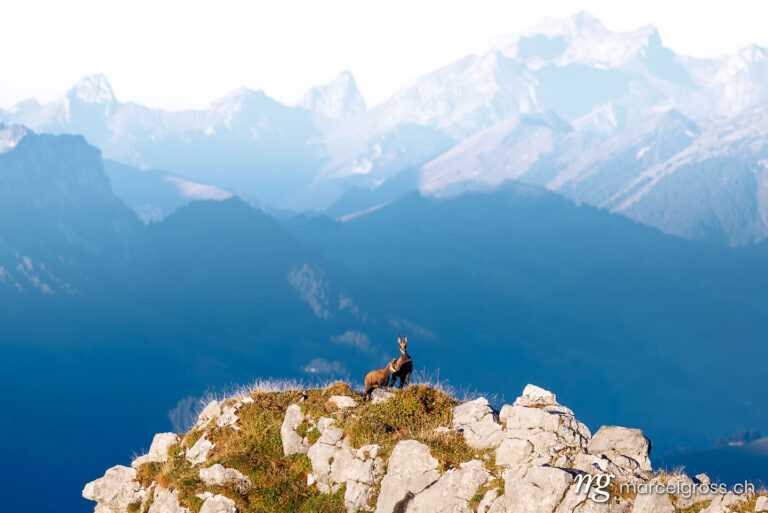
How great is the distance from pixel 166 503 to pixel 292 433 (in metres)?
5.62

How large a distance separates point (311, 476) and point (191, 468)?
5.56 m

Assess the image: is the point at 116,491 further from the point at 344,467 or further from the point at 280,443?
the point at 344,467

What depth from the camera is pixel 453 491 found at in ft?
74.0

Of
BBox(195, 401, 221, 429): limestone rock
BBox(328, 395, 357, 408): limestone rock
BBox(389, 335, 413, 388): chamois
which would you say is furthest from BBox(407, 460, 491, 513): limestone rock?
BBox(195, 401, 221, 429): limestone rock

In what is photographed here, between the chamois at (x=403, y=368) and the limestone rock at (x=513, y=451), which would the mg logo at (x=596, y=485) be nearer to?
the limestone rock at (x=513, y=451)

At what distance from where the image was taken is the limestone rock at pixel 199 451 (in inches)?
1093

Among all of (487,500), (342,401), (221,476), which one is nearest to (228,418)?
(221,476)

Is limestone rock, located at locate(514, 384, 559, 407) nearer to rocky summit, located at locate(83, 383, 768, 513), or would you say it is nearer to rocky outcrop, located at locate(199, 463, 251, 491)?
rocky summit, located at locate(83, 383, 768, 513)

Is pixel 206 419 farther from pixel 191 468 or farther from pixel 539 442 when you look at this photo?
pixel 539 442

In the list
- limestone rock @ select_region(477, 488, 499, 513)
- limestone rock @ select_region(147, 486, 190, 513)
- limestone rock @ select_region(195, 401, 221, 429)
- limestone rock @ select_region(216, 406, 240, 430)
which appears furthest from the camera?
limestone rock @ select_region(195, 401, 221, 429)

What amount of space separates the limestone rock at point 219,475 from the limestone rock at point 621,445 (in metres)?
13.7

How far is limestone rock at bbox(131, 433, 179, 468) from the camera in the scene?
1162 inches

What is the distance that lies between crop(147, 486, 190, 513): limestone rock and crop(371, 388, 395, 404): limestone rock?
9129 millimetres

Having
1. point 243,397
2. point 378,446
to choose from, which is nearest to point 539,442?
point 378,446
